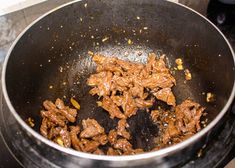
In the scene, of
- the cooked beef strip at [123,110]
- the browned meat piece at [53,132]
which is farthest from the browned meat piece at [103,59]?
the browned meat piece at [53,132]

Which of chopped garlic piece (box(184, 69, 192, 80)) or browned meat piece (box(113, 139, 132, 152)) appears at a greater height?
chopped garlic piece (box(184, 69, 192, 80))

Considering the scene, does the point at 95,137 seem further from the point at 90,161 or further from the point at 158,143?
the point at 90,161

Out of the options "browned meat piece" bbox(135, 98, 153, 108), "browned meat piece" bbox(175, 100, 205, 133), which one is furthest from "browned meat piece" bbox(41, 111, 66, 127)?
"browned meat piece" bbox(175, 100, 205, 133)

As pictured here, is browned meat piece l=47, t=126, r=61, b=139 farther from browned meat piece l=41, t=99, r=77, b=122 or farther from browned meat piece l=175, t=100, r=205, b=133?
browned meat piece l=175, t=100, r=205, b=133

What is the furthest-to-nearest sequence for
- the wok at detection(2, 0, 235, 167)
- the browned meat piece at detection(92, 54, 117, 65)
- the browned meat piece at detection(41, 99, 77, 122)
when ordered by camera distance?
the browned meat piece at detection(92, 54, 117, 65)
the browned meat piece at detection(41, 99, 77, 122)
the wok at detection(2, 0, 235, 167)

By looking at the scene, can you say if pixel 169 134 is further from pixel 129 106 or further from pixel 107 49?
pixel 107 49

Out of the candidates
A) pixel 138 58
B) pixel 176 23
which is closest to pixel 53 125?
pixel 138 58

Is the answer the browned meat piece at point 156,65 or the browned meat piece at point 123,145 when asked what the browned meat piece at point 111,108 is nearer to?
the browned meat piece at point 123,145
